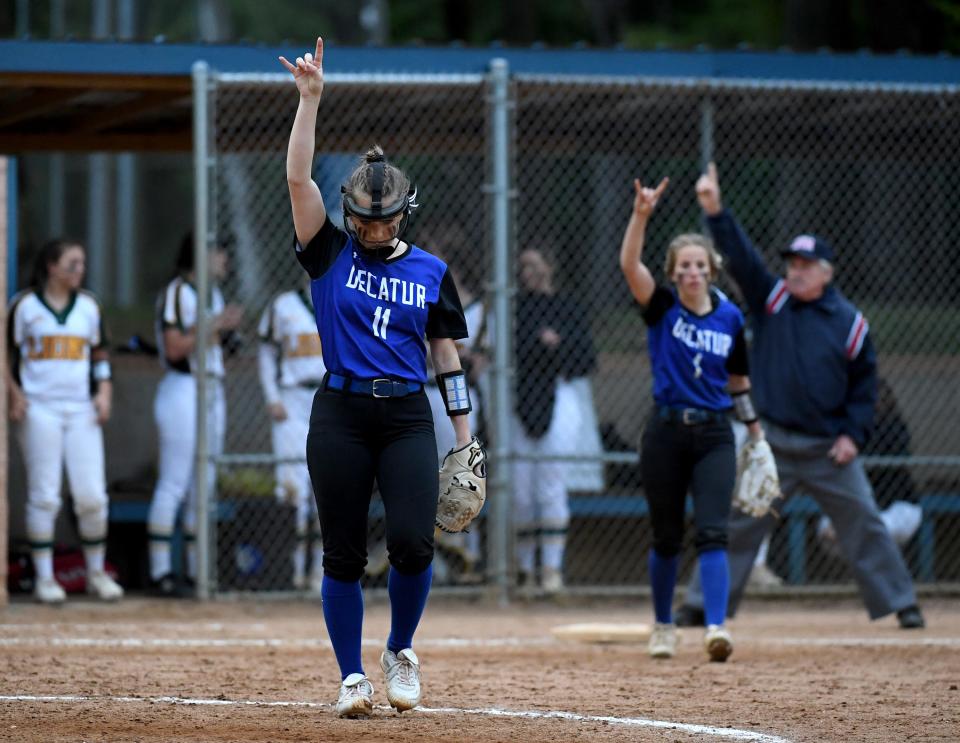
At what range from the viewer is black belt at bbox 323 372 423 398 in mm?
5191

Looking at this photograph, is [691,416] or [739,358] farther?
[739,358]

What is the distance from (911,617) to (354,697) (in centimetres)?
447

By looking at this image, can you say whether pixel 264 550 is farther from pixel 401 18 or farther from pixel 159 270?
pixel 159 270

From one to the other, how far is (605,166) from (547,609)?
4.79 meters

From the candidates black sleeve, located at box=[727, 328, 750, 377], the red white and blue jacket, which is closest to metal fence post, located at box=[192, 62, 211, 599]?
the red white and blue jacket

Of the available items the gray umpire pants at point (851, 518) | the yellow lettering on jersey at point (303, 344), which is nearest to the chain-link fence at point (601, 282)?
the yellow lettering on jersey at point (303, 344)

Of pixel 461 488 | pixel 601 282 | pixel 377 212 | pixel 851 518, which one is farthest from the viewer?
pixel 601 282

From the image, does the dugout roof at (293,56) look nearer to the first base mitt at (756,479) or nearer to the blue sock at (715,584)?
the first base mitt at (756,479)

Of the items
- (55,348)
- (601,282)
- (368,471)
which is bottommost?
(368,471)

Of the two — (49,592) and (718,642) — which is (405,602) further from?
(49,592)

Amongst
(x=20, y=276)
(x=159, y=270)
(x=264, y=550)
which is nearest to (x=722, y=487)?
(x=264, y=550)

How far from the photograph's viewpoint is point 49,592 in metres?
9.76

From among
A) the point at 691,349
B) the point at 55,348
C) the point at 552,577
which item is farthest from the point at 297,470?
the point at 691,349

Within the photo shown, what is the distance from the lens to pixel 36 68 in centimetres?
949
